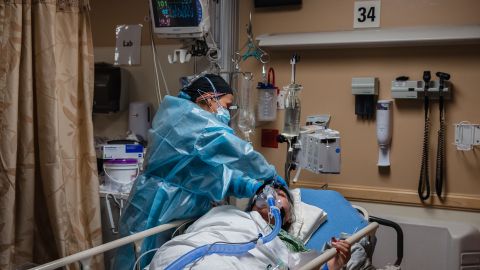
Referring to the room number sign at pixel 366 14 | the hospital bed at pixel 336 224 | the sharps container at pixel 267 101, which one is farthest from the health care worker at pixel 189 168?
the room number sign at pixel 366 14

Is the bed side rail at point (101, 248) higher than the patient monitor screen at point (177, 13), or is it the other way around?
the patient monitor screen at point (177, 13)

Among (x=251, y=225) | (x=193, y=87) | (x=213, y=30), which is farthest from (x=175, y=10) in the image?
(x=251, y=225)

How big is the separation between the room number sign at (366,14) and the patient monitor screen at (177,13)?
0.95 m

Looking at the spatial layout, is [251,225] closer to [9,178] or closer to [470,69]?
[9,178]

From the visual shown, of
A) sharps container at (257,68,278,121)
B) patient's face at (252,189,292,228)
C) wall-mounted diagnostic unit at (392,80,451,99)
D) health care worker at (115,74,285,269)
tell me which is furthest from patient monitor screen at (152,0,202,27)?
wall-mounted diagnostic unit at (392,80,451,99)

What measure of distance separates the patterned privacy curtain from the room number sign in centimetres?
152

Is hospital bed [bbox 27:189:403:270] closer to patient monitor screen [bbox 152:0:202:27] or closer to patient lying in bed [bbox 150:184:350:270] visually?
patient lying in bed [bbox 150:184:350:270]

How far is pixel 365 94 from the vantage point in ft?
7.91

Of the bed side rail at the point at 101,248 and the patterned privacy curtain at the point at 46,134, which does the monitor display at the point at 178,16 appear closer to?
the patterned privacy curtain at the point at 46,134

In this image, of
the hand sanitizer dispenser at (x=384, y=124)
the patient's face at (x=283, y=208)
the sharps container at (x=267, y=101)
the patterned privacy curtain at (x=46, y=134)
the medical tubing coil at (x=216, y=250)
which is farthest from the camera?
the sharps container at (x=267, y=101)

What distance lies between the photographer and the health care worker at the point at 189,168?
1.53 m

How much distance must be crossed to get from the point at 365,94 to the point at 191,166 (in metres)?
1.29

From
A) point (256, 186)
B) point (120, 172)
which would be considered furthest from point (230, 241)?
point (120, 172)

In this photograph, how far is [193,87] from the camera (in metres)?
1.90
